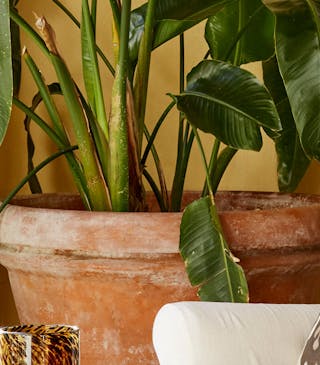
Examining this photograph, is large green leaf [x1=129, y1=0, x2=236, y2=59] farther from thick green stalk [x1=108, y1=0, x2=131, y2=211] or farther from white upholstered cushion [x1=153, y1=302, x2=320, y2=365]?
white upholstered cushion [x1=153, y1=302, x2=320, y2=365]

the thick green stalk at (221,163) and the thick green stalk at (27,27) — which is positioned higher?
the thick green stalk at (27,27)

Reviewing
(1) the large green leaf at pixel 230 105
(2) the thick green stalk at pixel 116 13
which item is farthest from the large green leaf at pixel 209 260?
(2) the thick green stalk at pixel 116 13

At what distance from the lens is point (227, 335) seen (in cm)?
84

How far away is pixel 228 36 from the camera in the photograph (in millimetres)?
1559

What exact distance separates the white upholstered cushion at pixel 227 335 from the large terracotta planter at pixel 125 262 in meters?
0.41

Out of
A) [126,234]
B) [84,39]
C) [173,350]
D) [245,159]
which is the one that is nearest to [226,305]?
[173,350]

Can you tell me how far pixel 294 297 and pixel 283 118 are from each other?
39cm

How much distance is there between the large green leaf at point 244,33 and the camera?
1.56m

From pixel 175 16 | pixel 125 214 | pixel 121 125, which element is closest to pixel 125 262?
pixel 125 214

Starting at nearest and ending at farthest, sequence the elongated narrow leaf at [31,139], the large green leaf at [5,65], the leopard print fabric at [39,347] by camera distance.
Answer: the leopard print fabric at [39,347] → the large green leaf at [5,65] → the elongated narrow leaf at [31,139]

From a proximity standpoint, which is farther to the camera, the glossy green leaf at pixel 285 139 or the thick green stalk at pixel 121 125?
the glossy green leaf at pixel 285 139

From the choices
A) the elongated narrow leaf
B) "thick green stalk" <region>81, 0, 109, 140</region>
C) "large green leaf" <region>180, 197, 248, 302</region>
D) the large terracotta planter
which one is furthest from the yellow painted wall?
"large green leaf" <region>180, 197, 248, 302</region>

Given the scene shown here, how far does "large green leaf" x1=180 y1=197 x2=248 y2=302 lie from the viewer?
1221 mm

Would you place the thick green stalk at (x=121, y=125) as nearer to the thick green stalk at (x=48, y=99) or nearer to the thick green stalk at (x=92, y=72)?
the thick green stalk at (x=92, y=72)
